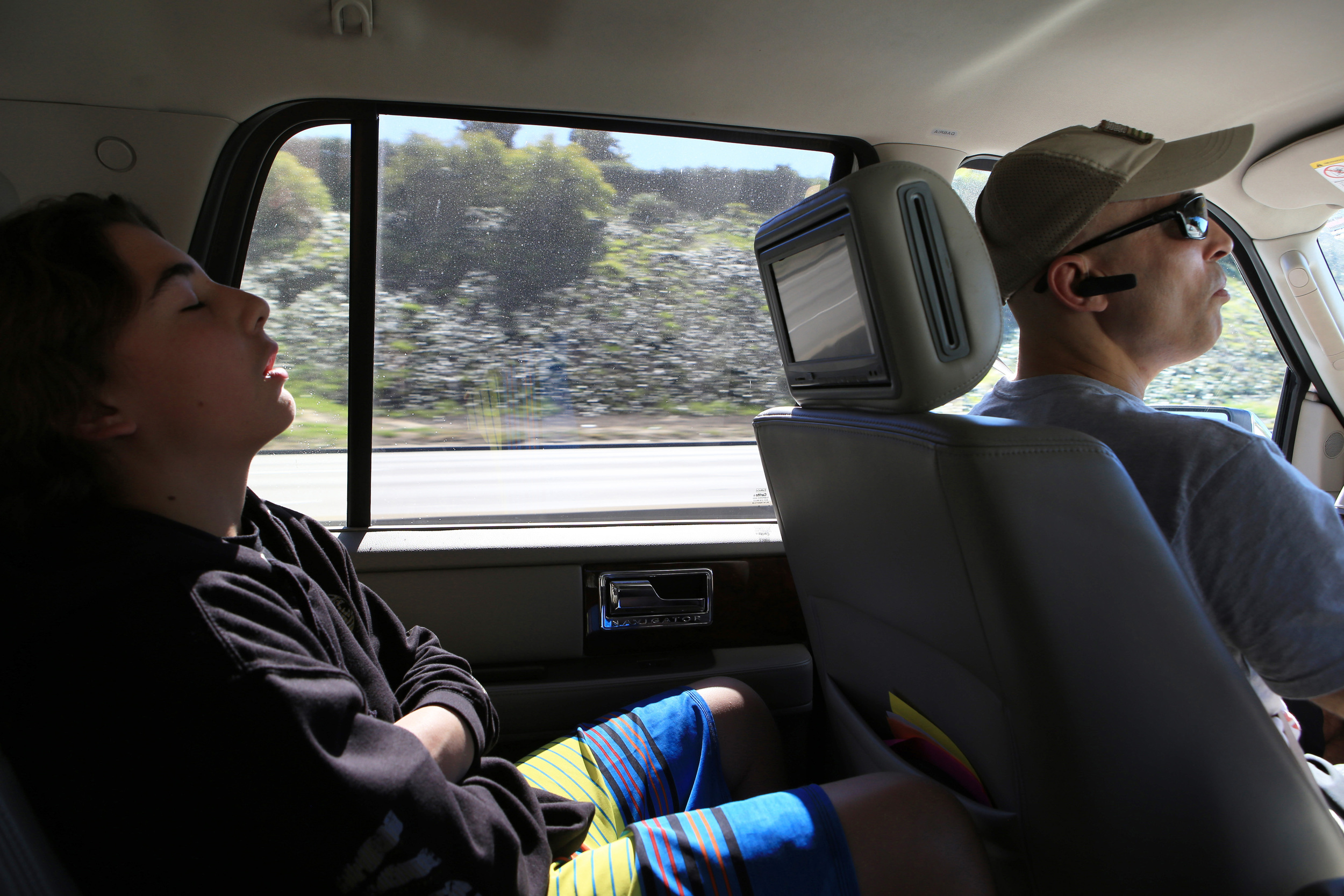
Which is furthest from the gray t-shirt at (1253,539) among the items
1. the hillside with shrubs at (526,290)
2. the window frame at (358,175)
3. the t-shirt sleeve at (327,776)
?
the window frame at (358,175)

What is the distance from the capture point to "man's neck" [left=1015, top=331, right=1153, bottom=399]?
1.49 metres

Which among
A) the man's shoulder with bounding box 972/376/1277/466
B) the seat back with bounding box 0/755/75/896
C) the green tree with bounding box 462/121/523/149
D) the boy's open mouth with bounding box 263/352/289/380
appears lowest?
the seat back with bounding box 0/755/75/896

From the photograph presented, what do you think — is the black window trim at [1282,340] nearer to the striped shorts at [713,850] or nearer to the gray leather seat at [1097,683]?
the gray leather seat at [1097,683]

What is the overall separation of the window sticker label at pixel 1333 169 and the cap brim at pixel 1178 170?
3.50 ft

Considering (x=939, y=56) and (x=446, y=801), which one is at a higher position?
(x=939, y=56)

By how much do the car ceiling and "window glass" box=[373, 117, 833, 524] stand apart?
0.57 feet

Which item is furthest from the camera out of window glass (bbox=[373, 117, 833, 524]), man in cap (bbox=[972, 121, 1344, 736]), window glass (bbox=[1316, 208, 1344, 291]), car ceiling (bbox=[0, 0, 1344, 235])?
window glass (bbox=[1316, 208, 1344, 291])

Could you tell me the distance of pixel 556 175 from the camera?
2.30 m

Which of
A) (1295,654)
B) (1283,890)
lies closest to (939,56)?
(1295,654)

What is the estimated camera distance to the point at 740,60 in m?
1.92

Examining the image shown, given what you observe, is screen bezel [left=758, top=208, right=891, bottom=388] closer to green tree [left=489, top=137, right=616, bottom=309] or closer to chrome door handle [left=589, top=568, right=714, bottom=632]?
chrome door handle [left=589, top=568, right=714, bottom=632]

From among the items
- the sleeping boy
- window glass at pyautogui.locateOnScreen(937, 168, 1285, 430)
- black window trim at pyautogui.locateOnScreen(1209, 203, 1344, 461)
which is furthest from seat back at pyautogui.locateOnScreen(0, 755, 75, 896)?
black window trim at pyautogui.locateOnScreen(1209, 203, 1344, 461)

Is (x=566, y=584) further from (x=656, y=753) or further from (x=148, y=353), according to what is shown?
(x=148, y=353)

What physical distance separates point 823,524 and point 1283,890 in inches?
31.6
